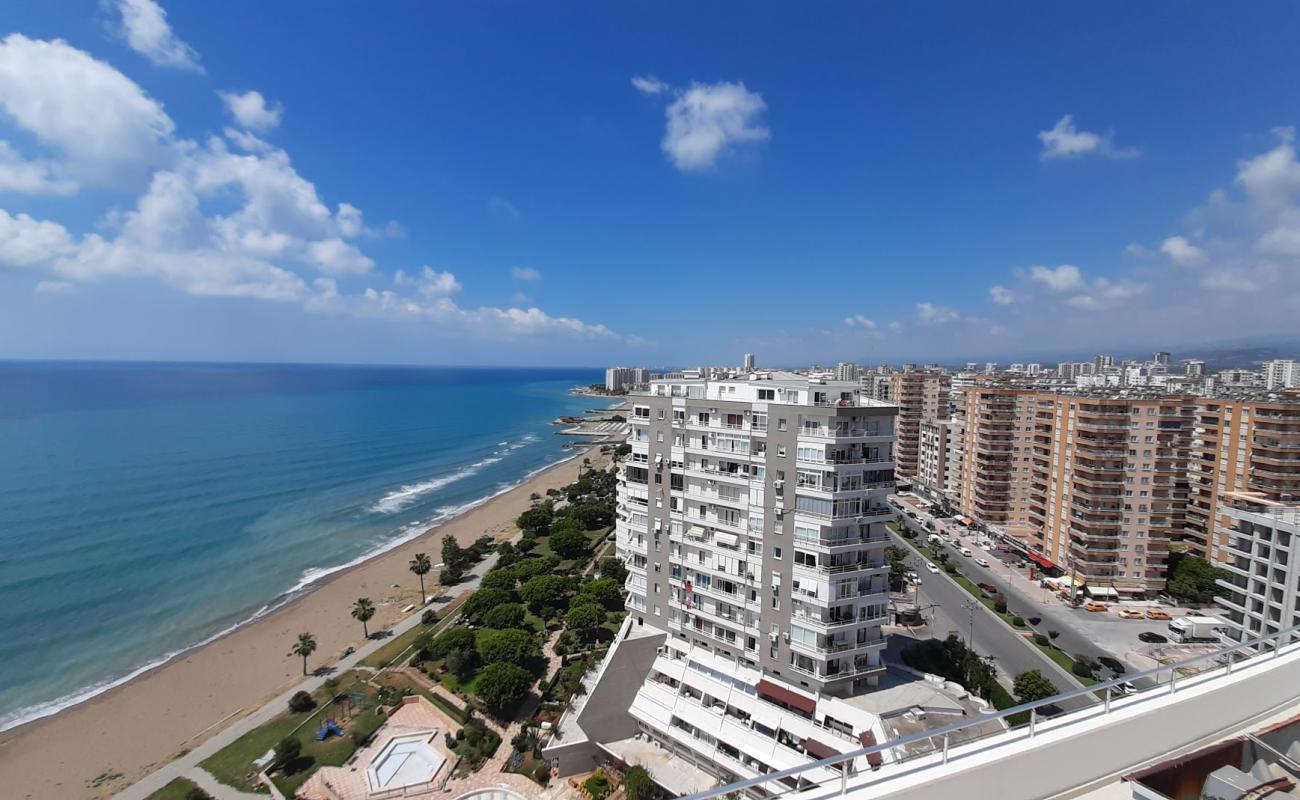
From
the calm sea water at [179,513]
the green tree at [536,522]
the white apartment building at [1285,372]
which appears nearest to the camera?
the calm sea water at [179,513]

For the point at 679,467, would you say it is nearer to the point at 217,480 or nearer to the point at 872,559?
the point at 872,559

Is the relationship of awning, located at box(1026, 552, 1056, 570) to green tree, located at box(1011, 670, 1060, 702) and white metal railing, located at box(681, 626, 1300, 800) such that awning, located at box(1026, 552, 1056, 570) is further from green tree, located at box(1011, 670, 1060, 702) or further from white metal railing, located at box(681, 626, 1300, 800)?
white metal railing, located at box(681, 626, 1300, 800)

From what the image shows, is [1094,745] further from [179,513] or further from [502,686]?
[179,513]

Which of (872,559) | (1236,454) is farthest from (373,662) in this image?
(1236,454)

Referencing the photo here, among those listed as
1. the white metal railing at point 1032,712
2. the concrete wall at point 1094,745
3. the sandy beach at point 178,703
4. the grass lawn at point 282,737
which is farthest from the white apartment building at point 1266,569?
the sandy beach at point 178,703

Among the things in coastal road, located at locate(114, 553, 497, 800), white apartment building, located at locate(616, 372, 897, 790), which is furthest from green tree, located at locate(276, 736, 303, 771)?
white apartment building, located at locate(616, 372, 897, 790)

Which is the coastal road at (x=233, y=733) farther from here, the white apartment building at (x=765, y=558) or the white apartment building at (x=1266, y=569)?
the white apartment building at (x=1266, y=569)

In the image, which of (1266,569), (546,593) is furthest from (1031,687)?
(546,593)
